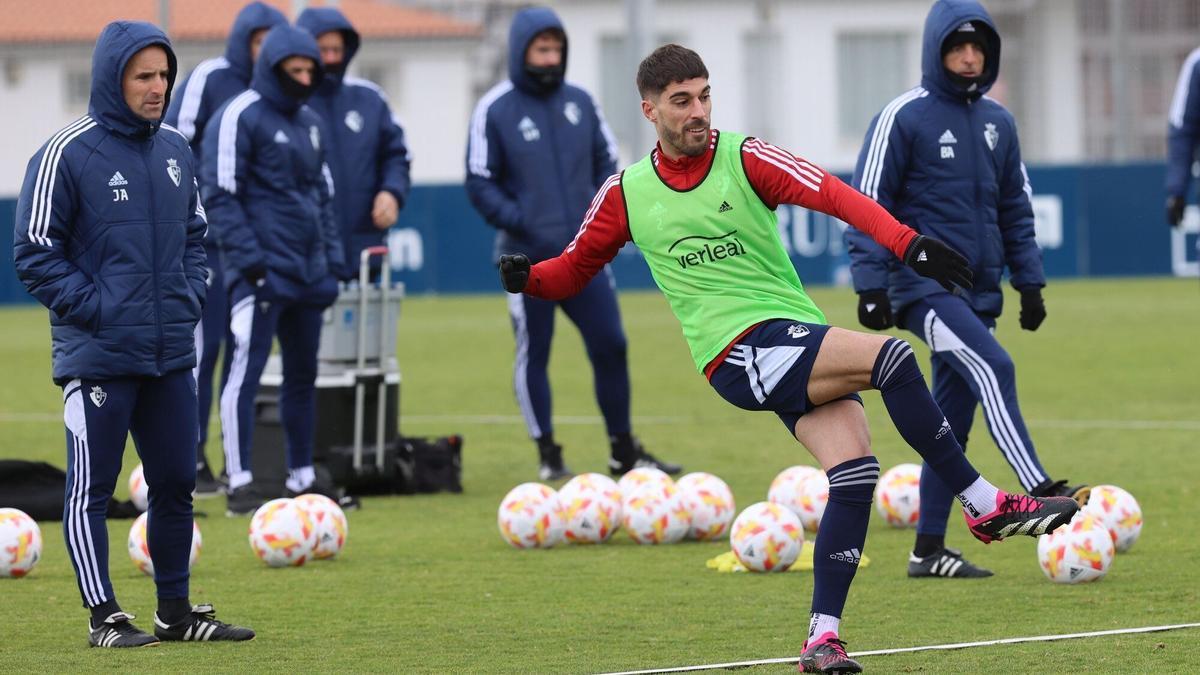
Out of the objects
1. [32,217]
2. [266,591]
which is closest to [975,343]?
[266,591]

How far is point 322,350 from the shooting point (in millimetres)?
11578

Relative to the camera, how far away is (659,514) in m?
9.33

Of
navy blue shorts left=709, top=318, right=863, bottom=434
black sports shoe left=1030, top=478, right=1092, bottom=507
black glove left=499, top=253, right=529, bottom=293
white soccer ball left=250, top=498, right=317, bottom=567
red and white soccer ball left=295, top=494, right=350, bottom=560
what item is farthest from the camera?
red and white soccer ball left=295, top=494, right=350, bottom=560

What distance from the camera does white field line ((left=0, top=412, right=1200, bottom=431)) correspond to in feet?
45.5

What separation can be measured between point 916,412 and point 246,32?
6.59 metres

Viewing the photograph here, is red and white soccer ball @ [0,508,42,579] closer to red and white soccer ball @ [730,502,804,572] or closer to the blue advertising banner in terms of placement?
red and white soccer ball @ [730,502,804,572]

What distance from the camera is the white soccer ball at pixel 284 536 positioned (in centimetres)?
881

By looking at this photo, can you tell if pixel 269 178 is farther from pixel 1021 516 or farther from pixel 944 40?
pixel 1021 516

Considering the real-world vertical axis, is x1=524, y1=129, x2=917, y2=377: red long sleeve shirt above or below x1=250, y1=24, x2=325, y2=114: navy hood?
below

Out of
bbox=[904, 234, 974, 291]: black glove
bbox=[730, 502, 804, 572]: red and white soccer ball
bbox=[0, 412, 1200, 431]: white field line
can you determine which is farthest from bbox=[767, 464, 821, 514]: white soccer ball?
bbox=[0, 412, 1200, 431]: white field line

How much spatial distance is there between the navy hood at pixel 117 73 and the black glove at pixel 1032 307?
3588 mm

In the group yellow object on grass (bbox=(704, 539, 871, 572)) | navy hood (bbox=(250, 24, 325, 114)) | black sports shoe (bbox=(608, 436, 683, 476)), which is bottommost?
yellow object on grass (bbox=(704, 539, 871, 572))

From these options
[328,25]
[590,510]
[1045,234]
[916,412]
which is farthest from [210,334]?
[1045,234]

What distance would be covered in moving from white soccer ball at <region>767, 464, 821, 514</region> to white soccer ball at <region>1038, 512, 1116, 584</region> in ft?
5.67
